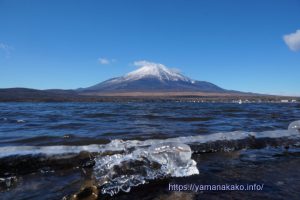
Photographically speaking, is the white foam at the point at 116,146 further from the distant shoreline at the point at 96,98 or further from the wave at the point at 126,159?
the distant shoreline at the point at 96,98

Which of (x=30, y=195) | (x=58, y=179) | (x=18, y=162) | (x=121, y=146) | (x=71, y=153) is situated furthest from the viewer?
(x=121, y=146)

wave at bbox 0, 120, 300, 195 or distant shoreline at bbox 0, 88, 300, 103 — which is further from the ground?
wave at bbox 0, 120, 300, 195

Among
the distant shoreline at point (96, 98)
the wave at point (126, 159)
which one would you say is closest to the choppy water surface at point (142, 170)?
the wave at point (126, 159)

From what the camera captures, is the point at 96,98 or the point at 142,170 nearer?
the point at 142,170

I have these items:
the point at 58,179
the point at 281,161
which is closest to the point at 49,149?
the point at 58,179

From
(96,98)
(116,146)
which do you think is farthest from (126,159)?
(96,98)

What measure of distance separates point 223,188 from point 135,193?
1260 millimetres

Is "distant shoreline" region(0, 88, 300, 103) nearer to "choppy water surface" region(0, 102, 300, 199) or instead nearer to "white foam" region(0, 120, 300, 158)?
"white foam" region(0, 120, 300, 158)

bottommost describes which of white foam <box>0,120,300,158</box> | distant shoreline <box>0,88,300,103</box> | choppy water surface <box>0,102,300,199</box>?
distant shoreline <box>0,88,300,103</box>

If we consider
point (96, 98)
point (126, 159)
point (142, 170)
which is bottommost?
point (96, 98)

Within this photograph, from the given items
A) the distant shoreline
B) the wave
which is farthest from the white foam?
the distant shoreline

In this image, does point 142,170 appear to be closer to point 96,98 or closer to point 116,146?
point 116,146

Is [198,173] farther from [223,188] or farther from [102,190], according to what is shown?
[102,190]

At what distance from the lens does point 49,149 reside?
5.75 meters
